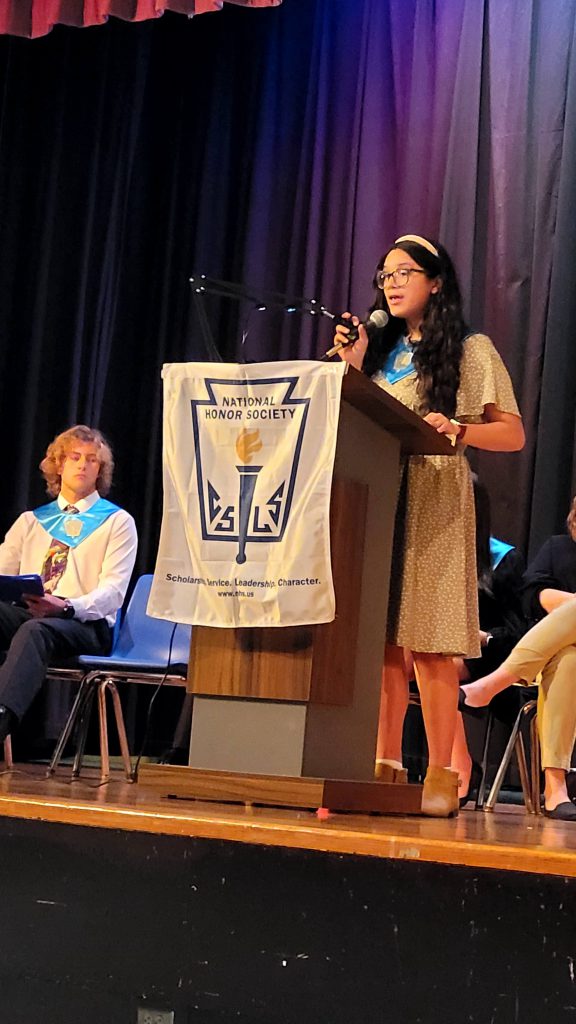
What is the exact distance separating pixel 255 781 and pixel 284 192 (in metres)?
3.50

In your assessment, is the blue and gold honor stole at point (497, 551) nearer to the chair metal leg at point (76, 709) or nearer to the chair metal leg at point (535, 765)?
the chair metal leg at point (535, 765)

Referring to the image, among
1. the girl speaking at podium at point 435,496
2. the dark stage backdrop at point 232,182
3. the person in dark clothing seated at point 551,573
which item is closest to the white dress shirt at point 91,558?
the dark stage backdrop at point 232,182

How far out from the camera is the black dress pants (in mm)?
3379

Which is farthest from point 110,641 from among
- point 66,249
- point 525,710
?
point 66,249

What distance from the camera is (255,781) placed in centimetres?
199

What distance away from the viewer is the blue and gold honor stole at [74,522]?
13.2ft

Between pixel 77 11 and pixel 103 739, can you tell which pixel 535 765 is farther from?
pixel 77 11

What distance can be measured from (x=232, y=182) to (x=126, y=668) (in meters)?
2.39

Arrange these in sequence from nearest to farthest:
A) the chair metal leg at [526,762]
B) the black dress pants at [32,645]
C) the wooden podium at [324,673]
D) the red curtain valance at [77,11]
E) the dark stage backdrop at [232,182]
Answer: the wooden podium at [324,673] < the black dress pants at [32,645] < the chair metal leg at [526,762] < the red curtain valance at [77,11] < the dark stage backdrop at [232,182]

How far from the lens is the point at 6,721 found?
10.8 ft

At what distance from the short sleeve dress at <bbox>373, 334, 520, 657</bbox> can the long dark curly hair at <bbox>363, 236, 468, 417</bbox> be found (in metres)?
0.02

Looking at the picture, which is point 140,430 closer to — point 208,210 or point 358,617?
point 208,210

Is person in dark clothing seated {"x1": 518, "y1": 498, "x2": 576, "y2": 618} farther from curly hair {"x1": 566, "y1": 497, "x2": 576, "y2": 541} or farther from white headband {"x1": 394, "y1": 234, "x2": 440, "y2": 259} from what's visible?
white headband {"x1": 394, "y1": 234, "x2": 440, "y2": 259}

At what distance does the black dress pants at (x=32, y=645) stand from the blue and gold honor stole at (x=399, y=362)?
4.70 ft
